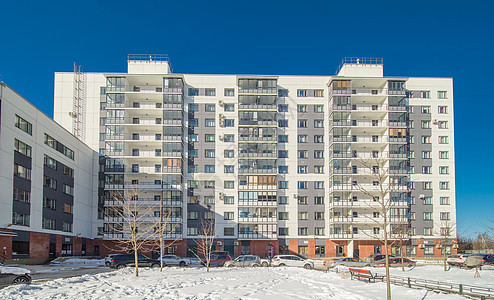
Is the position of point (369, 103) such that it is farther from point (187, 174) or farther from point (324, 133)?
point (187, 174)

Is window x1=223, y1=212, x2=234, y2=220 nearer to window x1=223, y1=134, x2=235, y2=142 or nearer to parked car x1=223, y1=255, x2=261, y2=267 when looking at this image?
window x1=223, y1=134, x2=235, y2=142

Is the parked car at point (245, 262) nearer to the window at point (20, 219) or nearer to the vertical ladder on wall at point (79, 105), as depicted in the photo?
the window at point (20, 219)

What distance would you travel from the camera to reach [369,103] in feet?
222

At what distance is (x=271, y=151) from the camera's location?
6412 centimetres

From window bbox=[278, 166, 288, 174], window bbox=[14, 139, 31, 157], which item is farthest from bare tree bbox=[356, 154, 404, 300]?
window bbox=[14, 139, 31, 157]

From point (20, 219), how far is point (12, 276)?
2500 cm

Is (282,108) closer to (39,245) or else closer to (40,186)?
(40,186)

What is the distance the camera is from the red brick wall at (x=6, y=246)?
39281 millimetres

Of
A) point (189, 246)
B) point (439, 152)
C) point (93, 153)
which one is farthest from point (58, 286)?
point (439, 152)

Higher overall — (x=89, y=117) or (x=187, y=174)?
(x=89, y=117)

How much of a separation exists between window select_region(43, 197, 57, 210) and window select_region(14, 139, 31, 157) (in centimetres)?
643

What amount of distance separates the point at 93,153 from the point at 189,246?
67.9 ft

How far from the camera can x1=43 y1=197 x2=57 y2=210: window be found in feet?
161

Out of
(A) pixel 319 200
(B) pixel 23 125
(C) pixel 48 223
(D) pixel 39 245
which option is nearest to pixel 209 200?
(A) pixel 319 200
